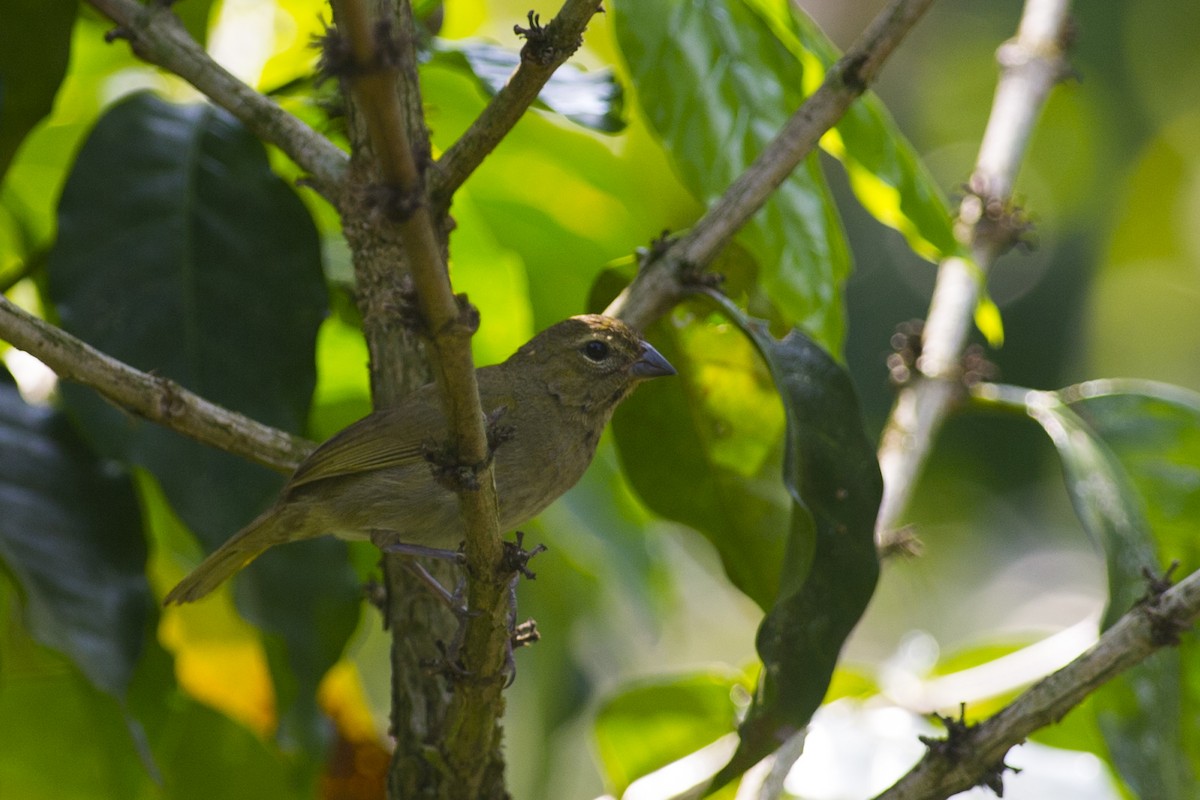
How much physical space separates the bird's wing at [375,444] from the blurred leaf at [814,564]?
0.72 m

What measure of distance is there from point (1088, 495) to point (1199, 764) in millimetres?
598

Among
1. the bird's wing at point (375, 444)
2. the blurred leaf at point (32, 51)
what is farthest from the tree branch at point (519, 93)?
the blurred leaf at point (32, 51)

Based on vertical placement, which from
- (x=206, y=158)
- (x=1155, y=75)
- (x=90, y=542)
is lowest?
(x=90, y=542)

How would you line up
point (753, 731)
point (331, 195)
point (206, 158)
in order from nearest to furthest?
point (753, 731)
point (331, 195)
point (206, 158)

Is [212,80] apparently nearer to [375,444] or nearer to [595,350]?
[375,444]

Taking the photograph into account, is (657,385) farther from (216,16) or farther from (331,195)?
(216,16)

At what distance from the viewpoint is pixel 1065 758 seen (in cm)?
326

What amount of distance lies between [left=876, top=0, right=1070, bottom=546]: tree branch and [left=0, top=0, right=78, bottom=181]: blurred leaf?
2.14 m

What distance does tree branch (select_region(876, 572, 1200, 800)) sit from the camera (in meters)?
2.21

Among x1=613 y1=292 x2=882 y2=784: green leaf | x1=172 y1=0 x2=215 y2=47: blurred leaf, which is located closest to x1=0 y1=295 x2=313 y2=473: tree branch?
x1=613 y1=292 x2=882 y2=784: green leaf

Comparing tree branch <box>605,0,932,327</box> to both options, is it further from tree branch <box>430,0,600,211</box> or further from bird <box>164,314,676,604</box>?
tree branch <box>430,0,600,211</box>

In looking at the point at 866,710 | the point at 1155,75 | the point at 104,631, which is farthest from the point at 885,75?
the point at 104,631

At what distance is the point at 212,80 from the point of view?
8.50 ft

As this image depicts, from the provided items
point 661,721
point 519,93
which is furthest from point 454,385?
point 661,721
